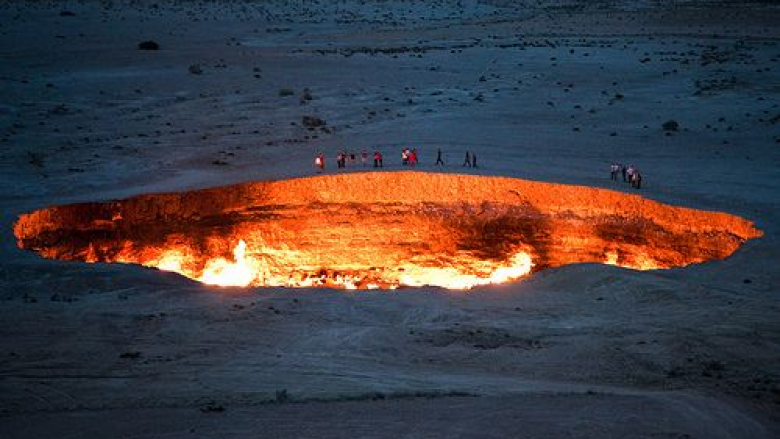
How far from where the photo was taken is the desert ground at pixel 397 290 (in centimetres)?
838

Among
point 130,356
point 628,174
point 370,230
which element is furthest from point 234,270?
point 628,174

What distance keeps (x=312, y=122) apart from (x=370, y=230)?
8.82 meters

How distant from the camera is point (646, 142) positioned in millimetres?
24797

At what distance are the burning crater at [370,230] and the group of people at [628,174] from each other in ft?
2.74

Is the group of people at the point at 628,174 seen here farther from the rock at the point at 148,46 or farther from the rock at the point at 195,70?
the rock at the point at 148,46

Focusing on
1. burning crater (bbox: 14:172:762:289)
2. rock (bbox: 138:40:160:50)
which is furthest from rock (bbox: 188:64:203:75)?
burning crater (bbox: 14:172:762:289)

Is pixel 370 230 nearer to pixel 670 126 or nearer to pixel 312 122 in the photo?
pixel 312 122

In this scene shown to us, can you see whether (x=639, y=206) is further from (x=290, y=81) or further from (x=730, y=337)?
(x=290, y=81)

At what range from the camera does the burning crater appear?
18.0 meters

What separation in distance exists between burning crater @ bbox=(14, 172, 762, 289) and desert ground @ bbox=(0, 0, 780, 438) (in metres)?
0.82

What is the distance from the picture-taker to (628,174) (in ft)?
64.9

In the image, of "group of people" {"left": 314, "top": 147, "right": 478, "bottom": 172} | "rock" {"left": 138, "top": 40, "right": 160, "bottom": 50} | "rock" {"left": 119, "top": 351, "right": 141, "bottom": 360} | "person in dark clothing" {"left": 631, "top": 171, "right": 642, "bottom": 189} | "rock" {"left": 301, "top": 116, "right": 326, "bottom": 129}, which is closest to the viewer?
"rock" {"left": 119, "top": 351, "right": 141, "bottom": 360}

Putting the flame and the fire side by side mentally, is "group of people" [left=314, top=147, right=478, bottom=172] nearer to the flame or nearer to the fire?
the flame

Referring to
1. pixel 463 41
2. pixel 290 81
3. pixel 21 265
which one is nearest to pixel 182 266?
pixel 21 265
